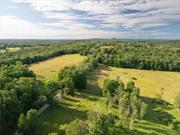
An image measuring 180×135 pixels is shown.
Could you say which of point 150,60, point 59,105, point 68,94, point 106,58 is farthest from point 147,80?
point 59,105

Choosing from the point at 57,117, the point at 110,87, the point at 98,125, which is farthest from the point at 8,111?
the point at 110,87

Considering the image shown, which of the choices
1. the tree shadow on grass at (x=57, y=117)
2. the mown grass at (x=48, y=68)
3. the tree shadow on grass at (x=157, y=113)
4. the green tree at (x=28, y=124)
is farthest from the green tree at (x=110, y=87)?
the green tree at (x=28, y=124)

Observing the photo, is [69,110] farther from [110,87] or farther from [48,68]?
[48,68]

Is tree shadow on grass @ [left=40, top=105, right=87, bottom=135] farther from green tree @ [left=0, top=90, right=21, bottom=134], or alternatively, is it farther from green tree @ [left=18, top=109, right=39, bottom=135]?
green tree @ [left=0, top=90, right=21, bottom=134]

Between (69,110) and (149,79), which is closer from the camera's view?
(69,110)

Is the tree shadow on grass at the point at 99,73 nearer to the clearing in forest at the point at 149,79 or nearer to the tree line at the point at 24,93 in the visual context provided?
the clearing in forest at the point at 149,79

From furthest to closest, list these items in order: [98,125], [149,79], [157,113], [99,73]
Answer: [99,73], [149,79], [157,113], [98,125]


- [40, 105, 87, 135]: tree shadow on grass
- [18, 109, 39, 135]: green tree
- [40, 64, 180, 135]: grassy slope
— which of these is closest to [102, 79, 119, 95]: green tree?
[40, 64, 180, 135]: grassy slope
